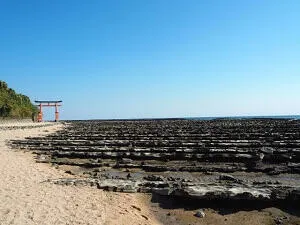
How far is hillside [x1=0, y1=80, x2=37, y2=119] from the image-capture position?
67312 millimetres

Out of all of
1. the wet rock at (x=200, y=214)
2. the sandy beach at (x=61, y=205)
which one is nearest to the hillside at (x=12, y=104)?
the sandy beach at (x=61, y=205)

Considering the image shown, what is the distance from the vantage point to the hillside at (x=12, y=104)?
6731cm

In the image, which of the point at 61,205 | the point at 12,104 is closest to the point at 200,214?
the point at 61,205

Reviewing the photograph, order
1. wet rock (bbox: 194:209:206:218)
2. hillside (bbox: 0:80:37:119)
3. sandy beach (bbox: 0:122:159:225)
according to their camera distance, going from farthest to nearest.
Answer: hillside (bbox: 0:80:37:119), wet rock (bbox: 194:209:206:218), sandy beach (bbox: 0:122:159:225)

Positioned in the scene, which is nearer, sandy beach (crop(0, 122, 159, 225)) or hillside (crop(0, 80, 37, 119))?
sandy beach (crop(0, 122, 159, 225))

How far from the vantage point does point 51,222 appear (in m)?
8.66

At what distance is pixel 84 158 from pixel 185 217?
11.8 metres

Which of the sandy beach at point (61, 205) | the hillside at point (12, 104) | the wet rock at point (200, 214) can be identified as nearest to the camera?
the sandy beach at point (61, 205)

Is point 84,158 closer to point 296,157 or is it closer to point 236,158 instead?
point 236,158

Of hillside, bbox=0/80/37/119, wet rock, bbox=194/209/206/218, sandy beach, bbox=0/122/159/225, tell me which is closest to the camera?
sandy beach, bbox=0/122/159/225

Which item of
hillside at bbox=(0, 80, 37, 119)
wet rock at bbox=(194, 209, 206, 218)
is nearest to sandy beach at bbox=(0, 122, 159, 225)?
wet rock at bbox=(194, 209, 206, 218)

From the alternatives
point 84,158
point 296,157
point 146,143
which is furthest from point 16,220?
point 146,143

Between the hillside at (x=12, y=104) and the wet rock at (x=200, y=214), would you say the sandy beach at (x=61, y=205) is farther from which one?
the hillside at (x=12, y=104)

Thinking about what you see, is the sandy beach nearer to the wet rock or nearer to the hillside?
the wet rock
